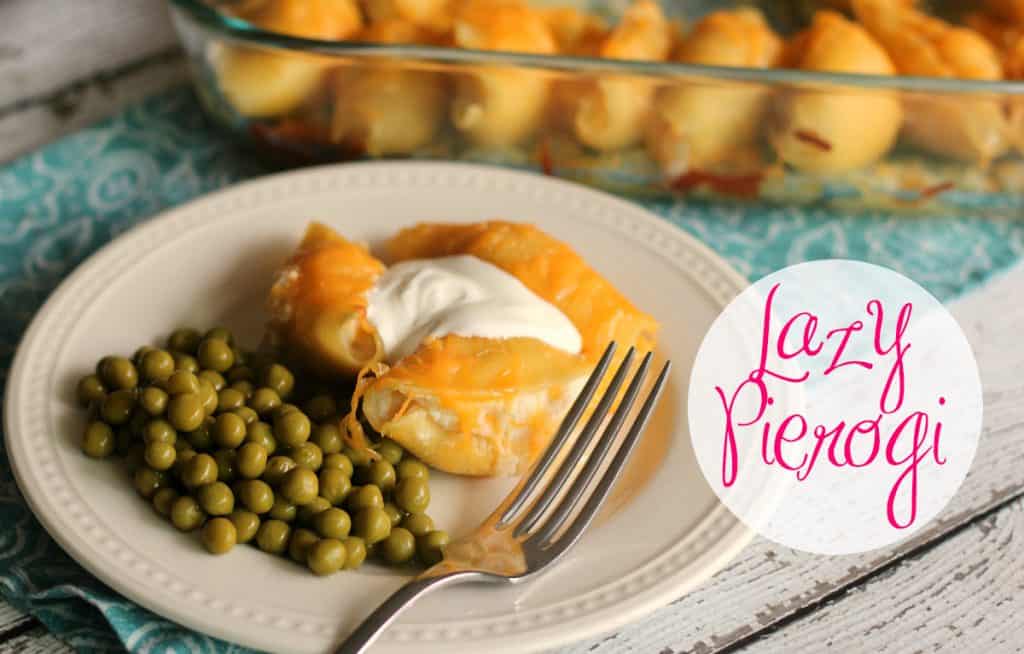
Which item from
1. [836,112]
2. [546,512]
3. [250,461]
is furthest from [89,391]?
[836,112]

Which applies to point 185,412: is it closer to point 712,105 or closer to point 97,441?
point 97,441

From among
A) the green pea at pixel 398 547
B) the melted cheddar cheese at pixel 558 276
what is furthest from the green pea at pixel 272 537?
the melted cheddar cheese at pixel 558 276

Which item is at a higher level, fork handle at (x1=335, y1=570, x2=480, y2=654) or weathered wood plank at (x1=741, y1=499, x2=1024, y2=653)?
weathered wood plank at (x1=741, y1=499, x2=1024, y2=653)

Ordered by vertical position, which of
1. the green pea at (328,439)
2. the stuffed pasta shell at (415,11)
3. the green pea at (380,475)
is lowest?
the green pea at (328,439)

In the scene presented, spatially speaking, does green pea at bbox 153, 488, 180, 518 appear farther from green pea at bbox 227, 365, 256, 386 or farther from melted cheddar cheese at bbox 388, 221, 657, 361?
melted cheddar cheese at bbox 388, 221, 657, 361

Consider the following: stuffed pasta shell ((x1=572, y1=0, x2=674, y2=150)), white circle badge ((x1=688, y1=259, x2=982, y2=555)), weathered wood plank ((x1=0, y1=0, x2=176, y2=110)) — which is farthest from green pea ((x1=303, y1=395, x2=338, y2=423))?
weathered wood plank ((x1=0, y1=0, x2=176, y2=110))

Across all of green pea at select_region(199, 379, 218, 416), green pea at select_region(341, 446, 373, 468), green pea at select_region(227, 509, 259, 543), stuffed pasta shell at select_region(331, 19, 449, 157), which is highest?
stuffed pasta shell at select_region(331, 19, 449, 157)

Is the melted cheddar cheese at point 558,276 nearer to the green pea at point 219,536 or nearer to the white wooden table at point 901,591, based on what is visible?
the white wooden table at point 901,591
